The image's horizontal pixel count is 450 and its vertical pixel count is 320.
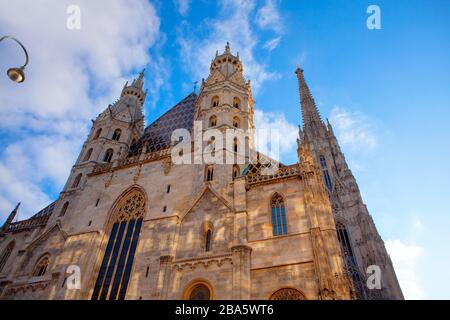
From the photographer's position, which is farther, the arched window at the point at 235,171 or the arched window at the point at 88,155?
the arched window at the point at 88,155

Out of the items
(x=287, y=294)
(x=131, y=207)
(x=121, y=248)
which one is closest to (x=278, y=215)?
(x=287, y=294)

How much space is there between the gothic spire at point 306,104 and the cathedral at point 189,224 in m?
28.5

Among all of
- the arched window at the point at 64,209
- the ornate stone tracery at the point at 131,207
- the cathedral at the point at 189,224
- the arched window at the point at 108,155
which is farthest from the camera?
the arched window at the point at 108,155

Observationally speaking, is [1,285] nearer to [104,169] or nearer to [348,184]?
[104,169]

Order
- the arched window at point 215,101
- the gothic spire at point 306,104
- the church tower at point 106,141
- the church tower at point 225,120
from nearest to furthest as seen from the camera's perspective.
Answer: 1. the church tower at point 225,120
2. the church tower at point 106,141
3. the arched window at point 215,101
4. the gothic spire at point 306,104

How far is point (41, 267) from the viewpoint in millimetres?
20453

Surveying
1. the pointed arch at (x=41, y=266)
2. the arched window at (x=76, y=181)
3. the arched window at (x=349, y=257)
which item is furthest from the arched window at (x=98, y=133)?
the arched window at (x=349, y=257)

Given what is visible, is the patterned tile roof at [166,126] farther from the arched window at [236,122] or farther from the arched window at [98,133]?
the arched window at [236,122]

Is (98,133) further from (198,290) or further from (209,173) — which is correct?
(198,290)

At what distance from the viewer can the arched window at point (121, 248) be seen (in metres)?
18.3

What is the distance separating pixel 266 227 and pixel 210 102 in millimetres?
12495

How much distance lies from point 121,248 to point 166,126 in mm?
12969
